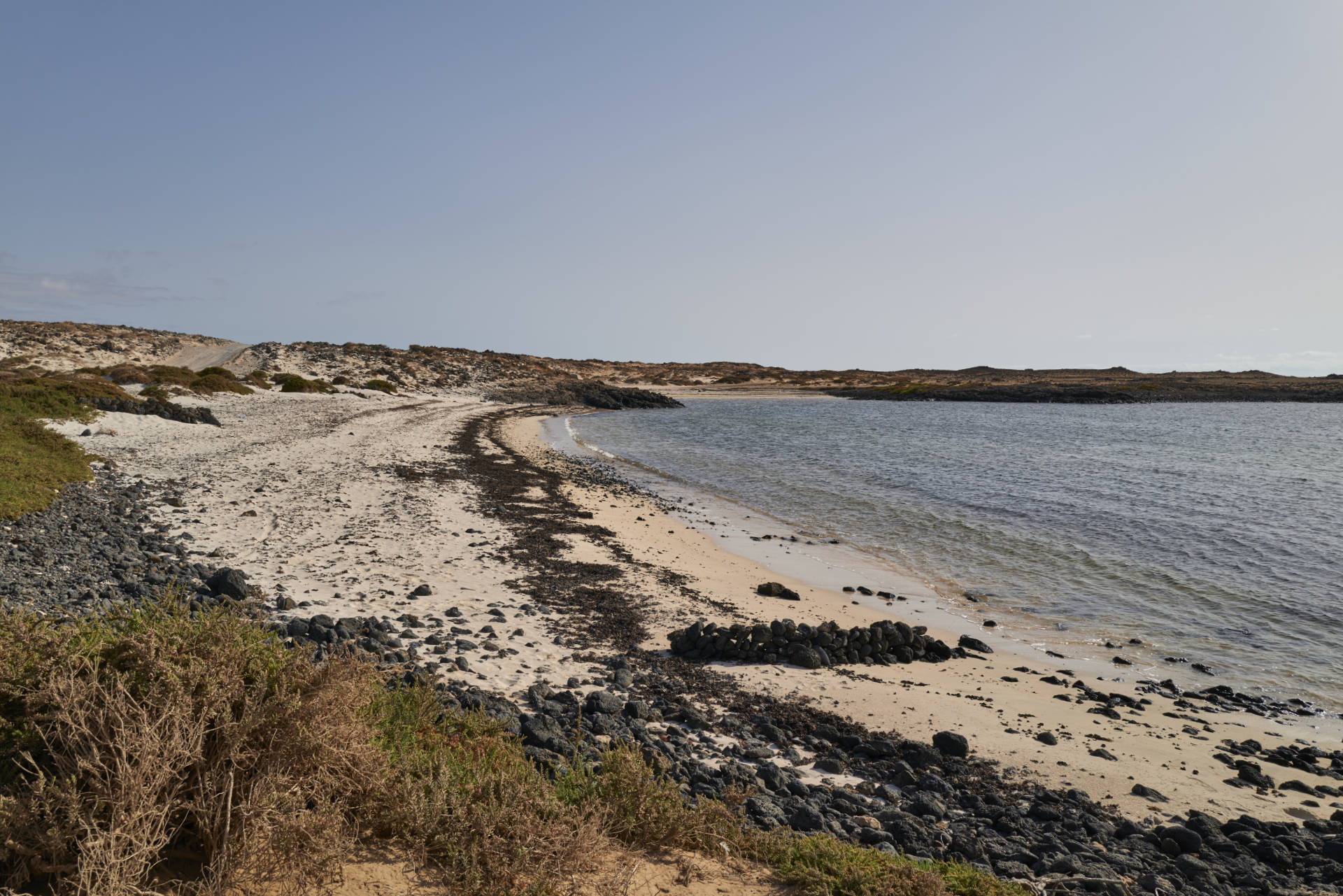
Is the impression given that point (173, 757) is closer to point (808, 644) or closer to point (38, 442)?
point (808, 644)

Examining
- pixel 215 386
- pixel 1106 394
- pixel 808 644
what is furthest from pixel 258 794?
pixel 1106 394

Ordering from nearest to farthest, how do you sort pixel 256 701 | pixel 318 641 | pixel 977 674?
1. pixel 256 701
2. pixel 318 641
3. pixel 977 674

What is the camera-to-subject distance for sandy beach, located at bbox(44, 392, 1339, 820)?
8.29 m

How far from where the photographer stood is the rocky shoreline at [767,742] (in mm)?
5965

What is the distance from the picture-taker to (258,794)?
365 centimetres

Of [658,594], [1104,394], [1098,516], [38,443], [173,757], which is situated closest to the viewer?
[173,757]

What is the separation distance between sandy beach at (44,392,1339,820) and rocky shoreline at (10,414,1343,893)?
27 cm

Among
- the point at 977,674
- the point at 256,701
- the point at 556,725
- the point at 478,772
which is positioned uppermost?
the point at 256,701

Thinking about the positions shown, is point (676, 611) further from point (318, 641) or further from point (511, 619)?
point (318, 641)

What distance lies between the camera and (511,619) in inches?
426

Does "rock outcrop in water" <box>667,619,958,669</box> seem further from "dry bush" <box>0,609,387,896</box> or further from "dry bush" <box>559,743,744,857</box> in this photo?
"dry bush" <box>0,609,387,896</box>

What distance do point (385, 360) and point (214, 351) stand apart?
18.9 metres

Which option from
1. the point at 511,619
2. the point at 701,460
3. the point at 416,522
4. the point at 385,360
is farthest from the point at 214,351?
the point at 511,619

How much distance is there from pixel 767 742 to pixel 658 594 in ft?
18.9
